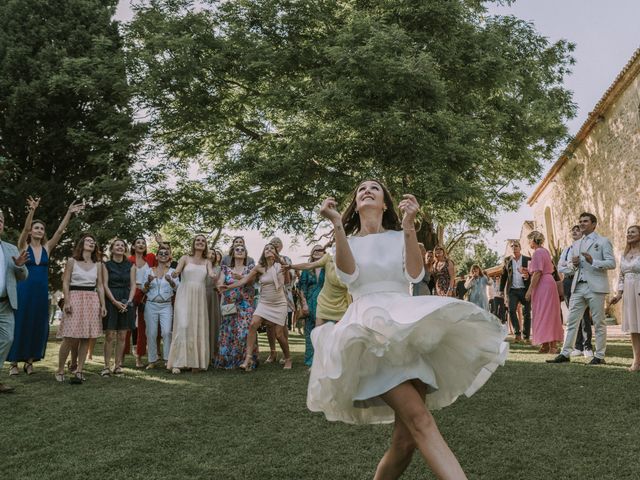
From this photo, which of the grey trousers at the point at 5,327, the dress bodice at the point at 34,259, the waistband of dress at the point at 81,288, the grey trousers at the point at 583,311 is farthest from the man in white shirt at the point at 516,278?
the grey trousers at the point at 5,327

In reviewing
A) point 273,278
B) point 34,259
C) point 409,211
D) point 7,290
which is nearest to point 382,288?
point 409,211

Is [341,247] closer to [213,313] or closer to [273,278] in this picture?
[273,278]

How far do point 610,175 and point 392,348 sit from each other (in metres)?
22.0

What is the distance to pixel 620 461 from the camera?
13.5ft

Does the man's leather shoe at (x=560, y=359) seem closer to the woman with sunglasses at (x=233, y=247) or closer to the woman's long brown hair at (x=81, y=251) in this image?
the woman with sunglasses at (x=233, y=247)

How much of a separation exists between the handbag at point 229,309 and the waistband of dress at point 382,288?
6595 millimetres

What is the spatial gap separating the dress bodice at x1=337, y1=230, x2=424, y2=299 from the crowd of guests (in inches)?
179

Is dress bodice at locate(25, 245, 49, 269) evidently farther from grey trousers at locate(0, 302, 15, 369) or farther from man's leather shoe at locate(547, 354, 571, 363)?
man's leather shoe at locate(547, 354, 571, 363)

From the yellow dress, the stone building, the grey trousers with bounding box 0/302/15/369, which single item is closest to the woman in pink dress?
the yellow dress

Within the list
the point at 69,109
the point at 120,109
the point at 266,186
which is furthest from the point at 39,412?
the point at 69,109

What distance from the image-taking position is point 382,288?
3221mm

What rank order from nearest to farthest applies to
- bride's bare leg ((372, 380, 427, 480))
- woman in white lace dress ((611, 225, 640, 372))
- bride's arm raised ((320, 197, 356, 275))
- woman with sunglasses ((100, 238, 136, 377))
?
bride's bare leg ((372, 380, 427, 480))
bride's arm raised ((320, 197, 356, 275))
woman in white lace dress ((611, 225, 640, 372))
woman with sunglasses ((100, 238, 136, 377))

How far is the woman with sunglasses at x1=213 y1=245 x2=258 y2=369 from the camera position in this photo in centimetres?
952

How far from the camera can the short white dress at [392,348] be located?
108 inches
